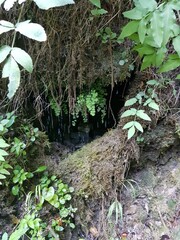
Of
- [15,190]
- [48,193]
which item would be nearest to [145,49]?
[48,193]

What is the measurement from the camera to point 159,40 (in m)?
1.12

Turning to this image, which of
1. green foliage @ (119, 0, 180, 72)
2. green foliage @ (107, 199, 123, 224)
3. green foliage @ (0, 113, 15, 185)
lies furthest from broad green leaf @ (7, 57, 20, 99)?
green foliage @ (107, 199, 123, 224)

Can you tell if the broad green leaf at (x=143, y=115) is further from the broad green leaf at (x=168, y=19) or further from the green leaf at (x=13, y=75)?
the green leaf at (x=13, y=75)

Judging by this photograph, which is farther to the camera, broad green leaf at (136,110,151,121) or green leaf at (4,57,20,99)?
broad green leaf at (136,110,151,121)

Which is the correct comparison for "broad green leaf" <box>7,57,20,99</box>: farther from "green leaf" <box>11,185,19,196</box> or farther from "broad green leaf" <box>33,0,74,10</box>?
"green leaf" <box>11,185,19,196</box>

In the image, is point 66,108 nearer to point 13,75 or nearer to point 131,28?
point 131,28

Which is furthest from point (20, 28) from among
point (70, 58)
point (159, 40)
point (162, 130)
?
point (162, 130)

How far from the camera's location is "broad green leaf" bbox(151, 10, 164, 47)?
3.64ft

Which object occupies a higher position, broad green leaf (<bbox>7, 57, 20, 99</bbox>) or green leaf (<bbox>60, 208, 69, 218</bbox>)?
broad green leaf (<bbox>7, 57, 20, 99</bbox>)

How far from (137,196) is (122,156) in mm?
274

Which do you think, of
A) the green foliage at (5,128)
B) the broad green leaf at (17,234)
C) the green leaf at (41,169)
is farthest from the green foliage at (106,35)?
the broad green leaf at (17,234)

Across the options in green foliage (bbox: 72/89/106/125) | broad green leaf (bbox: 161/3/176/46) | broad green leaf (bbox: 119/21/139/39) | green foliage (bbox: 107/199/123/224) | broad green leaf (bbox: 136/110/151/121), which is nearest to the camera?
broad green leaf (bbox: 161/3/176/46)

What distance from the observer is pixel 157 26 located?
3.64 ft

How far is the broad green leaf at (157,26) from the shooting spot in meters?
1.11
